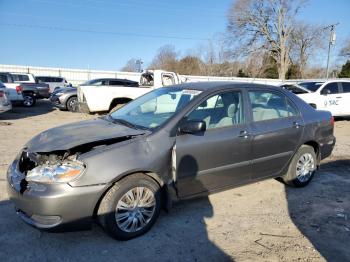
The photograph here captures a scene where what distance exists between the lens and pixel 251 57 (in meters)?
48.5

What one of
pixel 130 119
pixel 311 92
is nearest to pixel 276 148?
pixel 130 119

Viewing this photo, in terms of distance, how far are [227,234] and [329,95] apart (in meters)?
10.7

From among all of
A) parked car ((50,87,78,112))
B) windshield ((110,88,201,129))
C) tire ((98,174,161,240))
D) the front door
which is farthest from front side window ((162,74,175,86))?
tire ((98,174,161,240))

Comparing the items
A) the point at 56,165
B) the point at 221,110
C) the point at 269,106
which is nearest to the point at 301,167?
the point at 269,106

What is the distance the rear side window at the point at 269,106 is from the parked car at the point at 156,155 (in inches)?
0.6

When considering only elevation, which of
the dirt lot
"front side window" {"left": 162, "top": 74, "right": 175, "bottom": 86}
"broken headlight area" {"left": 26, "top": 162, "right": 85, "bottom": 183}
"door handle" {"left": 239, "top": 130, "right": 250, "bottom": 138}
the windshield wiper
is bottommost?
the dirt lot

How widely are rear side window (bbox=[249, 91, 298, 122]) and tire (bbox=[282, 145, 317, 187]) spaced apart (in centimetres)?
65

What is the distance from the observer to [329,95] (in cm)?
1263

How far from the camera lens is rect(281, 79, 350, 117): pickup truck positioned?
12547 mm

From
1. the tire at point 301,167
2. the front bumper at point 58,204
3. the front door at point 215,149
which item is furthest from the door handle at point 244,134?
the front bumper at point 58,204

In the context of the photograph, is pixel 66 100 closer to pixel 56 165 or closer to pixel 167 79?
pixel 167 79

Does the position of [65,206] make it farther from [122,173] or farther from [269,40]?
[269,40]

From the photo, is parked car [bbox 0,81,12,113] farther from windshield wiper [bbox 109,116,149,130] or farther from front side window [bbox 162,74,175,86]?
windshield wiper [bbox 109,116,149,130]

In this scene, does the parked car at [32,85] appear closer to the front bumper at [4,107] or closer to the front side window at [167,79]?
the front bumper at [4,107]
